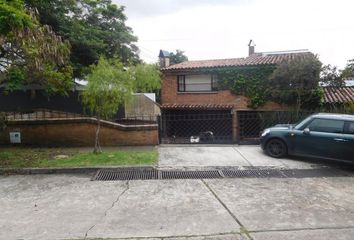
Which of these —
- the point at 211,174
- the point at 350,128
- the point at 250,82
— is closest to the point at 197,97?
the point at 250,82

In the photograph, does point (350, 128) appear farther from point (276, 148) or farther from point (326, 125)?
point (276, 148)

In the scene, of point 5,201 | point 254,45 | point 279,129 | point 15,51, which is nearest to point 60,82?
point 15,51

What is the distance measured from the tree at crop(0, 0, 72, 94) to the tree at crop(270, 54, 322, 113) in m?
10.4

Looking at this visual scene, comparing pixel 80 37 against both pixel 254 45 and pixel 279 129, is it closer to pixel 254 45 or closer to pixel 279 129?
pixel 279 129

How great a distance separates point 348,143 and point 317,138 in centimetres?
78

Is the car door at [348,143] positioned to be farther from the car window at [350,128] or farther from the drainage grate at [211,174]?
the drainage grate at [211,174]

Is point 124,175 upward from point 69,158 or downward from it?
downward

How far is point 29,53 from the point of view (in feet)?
27.8

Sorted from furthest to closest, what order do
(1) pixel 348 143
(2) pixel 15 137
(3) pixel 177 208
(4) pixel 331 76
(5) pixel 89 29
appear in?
1. (5) pixel 89 29
2. (4) pixel 331 76
3. (2) pixel 15 137
4. (1) pixel 348 143
5. (3) pixel 177 208

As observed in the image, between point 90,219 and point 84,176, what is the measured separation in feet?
9.35

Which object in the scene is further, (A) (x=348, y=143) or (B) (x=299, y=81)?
(B) (x=299, y=81)

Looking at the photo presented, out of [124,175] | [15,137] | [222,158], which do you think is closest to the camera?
[124,175]

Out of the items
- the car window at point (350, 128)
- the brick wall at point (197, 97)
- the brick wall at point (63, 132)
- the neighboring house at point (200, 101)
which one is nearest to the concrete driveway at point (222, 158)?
the car window at point (350, 128)

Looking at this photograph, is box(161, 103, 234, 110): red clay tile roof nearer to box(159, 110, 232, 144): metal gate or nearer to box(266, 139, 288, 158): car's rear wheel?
box(159, 110, 232, 144): metal gate
